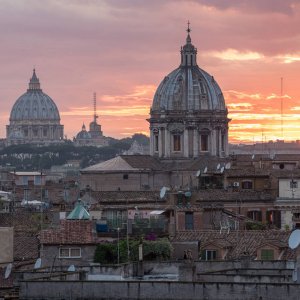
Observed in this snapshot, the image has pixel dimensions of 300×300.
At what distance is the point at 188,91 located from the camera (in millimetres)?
111188

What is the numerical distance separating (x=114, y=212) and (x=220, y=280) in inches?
866

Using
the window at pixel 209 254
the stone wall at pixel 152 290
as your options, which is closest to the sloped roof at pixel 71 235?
the window at pixel 209 254

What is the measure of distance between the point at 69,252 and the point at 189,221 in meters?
11.4

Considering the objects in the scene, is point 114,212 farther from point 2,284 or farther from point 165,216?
point 2,284

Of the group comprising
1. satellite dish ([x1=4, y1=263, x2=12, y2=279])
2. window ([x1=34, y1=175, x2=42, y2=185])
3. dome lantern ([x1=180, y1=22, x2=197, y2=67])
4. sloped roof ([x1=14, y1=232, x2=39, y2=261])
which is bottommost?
satellite dish ([x1=4, y1=263, x2=12, y2=279])

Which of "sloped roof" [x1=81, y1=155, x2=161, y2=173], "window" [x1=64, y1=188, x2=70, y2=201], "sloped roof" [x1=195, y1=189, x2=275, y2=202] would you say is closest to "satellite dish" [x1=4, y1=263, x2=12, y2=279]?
"sloped roof" [x1=195, y1=189, x2=275, y2=202]

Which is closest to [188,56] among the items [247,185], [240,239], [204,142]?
[204,142]

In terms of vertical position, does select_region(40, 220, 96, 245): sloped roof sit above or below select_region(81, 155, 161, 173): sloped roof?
below

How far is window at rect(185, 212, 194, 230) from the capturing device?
49062 mm

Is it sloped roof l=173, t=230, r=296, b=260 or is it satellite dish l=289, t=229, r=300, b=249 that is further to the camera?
sloped roof l=173, t=230, r=296, b=260

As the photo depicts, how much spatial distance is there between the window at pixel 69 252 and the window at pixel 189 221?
34.4 ft

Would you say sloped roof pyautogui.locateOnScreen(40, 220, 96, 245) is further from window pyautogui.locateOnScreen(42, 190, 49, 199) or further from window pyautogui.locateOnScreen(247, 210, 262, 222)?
window pyautogui.locateOnScreen(42, 190, 49, 199)

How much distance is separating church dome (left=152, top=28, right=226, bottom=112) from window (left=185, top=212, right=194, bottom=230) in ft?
196

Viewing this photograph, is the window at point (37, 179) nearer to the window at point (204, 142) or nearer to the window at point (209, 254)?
the window at point (204, 142)
